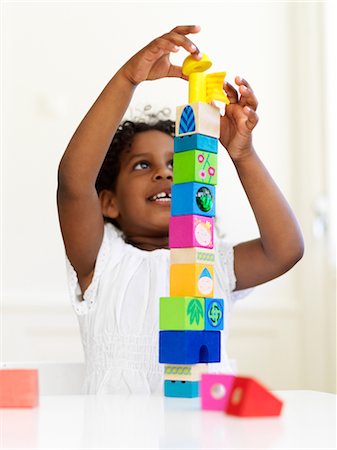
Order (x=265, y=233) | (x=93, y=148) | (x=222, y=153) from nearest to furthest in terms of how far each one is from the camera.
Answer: (x=93, y=148)
(x=265, y=233)
(x=222, y=153)

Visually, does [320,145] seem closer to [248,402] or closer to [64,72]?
[64,72]

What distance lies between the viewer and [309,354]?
6.37 ft

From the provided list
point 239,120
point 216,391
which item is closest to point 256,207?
point 239,120

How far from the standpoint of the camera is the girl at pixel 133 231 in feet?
2.81

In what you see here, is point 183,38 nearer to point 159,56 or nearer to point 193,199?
point 159,56

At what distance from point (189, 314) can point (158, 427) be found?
18 cm

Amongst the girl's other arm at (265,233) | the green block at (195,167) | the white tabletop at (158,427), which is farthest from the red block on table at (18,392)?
the girl's other arm at (265,233)

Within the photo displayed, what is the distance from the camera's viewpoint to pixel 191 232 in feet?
2.08

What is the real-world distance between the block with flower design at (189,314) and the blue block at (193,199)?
8 centimetres

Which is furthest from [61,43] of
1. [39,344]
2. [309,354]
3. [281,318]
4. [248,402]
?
[248,402]

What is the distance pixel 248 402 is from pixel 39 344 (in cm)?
126

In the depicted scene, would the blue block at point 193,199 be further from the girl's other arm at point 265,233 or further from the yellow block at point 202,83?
the girl's other arm at point 265,233

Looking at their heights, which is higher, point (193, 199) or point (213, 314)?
point (193, 199)

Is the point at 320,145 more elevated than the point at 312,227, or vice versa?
the point at 320,145
